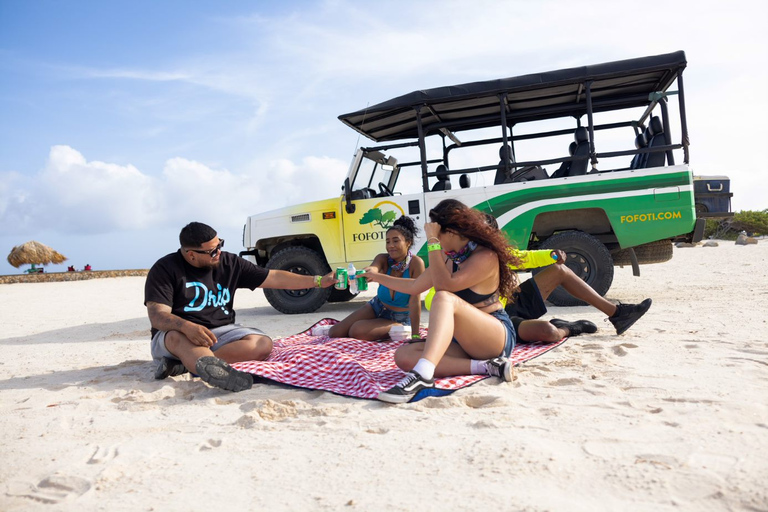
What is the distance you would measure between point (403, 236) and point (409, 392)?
215 centimetres

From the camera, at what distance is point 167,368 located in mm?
3844

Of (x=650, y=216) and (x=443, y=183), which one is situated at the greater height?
(x=443, y=183)

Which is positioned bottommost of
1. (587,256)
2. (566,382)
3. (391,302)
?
(566,382)

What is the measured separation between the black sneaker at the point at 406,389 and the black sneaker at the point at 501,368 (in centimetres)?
45

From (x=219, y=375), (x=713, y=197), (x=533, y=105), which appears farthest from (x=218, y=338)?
(x=713, y=197)

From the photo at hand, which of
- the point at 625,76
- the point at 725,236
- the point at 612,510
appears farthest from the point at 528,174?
the point at 725,236

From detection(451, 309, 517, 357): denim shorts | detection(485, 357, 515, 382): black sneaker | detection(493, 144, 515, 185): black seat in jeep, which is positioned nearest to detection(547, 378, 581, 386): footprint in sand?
detection(485, 357, 515, 382): black sneaker

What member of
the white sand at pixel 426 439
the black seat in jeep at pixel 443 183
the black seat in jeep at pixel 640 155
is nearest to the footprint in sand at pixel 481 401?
the white sand at pixel 426 439

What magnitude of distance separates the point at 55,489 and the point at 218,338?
1914 mm

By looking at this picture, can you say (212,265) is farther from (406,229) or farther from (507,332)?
(507,332)

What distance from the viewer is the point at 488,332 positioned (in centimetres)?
342

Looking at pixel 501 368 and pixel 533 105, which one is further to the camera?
pixel 533 105

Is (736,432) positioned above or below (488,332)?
below

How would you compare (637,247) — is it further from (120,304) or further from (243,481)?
(120,304)
